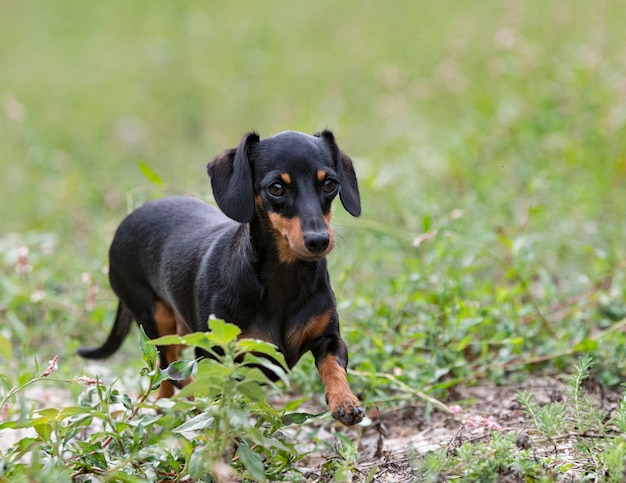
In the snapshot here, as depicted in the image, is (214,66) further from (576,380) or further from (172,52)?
(576,380)

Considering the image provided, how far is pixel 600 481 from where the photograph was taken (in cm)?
285

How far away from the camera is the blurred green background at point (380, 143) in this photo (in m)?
5.01

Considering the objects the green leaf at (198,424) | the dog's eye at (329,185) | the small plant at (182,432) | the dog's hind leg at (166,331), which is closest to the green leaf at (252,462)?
the small plant at (182,432)

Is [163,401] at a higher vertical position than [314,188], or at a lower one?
lower

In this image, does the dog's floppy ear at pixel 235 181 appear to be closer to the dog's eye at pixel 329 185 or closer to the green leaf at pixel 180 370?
the dog's eye at pixel 329 185

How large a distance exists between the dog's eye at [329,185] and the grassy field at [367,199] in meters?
0.85

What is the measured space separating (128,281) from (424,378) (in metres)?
1.54

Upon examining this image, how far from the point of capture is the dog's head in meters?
3.38

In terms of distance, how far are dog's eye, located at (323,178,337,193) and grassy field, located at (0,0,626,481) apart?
2.78ft

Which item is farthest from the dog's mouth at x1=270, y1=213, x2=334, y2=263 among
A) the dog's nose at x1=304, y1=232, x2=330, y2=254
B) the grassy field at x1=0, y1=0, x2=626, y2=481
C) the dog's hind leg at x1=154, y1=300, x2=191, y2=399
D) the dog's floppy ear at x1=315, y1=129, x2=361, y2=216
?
the dog's hind leg at x1=154, y1=300, x2=191, y2=399

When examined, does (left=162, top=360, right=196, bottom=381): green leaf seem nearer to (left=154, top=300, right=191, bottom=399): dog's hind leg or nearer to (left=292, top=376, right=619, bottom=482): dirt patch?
(left=292, top=376, right=619, bottom=482): dirt patch

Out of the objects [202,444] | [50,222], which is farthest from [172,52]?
[202,444]

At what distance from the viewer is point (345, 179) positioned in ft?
12.4

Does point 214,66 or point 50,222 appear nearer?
point 50,222
